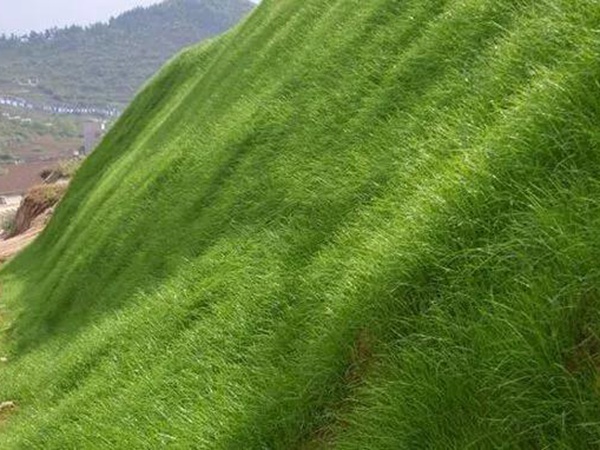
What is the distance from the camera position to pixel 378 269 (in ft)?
15.4

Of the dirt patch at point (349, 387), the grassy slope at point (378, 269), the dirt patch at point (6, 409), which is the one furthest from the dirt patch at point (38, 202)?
the dirt patch at point (349, 387)

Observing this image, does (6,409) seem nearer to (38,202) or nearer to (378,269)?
(378,269)

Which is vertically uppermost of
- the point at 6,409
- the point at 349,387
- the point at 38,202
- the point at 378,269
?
the point at 378,269

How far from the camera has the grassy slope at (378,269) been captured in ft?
11.0

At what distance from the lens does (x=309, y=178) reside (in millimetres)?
8039

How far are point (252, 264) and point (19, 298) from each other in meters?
15.8

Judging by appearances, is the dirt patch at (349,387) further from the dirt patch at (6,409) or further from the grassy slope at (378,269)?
the dirt patch at (6,409)

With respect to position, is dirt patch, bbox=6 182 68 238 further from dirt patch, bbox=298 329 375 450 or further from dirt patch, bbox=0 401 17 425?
dirt patch, bbox=298 329 375 450

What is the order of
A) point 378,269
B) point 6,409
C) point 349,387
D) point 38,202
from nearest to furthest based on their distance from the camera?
point 349,387, point 378,269, point 6,409, point 38,202

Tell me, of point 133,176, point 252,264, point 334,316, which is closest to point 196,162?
point 133,176

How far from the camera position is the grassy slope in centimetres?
337

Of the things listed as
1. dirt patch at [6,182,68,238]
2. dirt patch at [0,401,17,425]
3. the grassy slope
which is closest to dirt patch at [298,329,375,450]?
the grassy slope

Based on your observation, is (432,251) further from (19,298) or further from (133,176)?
(19,298)

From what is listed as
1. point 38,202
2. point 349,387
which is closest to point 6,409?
point 349,387
